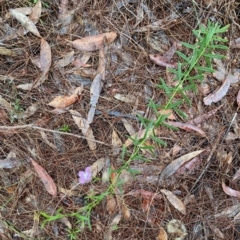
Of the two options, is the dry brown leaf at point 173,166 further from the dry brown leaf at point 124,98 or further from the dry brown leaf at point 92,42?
the dry brown leaf at point 92,42

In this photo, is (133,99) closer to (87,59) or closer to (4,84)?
(87,59)

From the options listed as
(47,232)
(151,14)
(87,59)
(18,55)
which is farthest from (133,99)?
(47,232)

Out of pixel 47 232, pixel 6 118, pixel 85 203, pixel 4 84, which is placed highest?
pixel 4 84

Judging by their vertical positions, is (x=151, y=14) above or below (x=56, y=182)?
above

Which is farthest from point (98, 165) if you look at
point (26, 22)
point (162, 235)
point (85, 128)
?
point (26, 22)

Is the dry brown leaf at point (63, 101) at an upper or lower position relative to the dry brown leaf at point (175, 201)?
upper

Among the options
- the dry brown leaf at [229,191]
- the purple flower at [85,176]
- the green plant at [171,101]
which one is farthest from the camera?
the dry brown leaf at [229,191]

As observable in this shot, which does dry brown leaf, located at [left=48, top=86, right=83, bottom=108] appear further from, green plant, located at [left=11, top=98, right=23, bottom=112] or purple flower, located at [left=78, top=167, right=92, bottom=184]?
purple flower, located at [left=78, top=167, right=92, bottom=184]

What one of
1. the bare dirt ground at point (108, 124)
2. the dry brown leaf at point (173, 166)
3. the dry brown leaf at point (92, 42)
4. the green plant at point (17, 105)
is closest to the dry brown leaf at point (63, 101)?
the bare dirt ground at point (108, 124)
